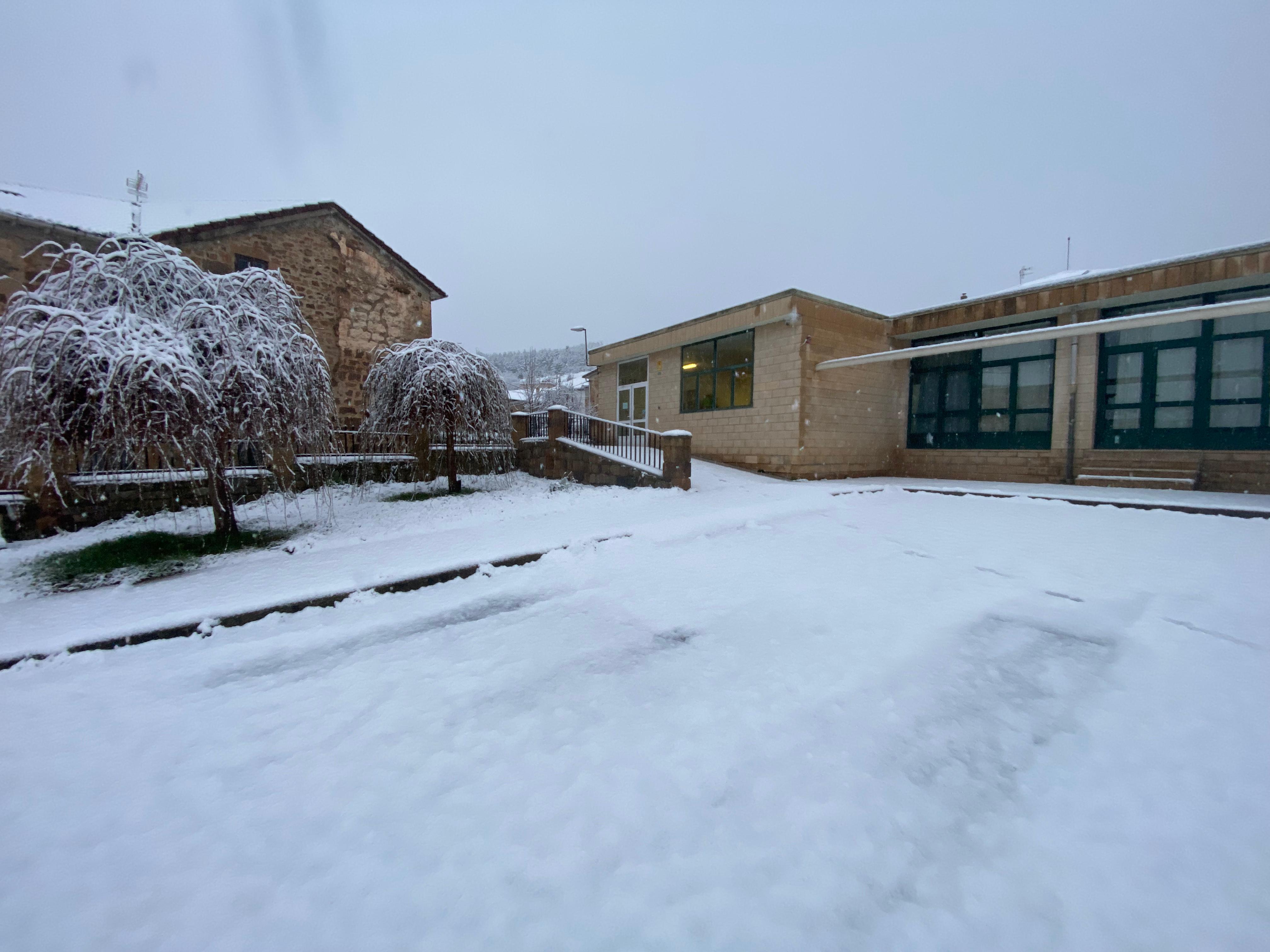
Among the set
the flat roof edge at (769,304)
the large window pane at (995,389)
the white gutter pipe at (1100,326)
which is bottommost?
the large window pane at (995,389)

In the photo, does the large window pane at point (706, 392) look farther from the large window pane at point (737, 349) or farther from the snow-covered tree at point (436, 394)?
the snow-covered tree at point (436, 394)

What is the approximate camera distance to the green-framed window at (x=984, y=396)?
1059cm

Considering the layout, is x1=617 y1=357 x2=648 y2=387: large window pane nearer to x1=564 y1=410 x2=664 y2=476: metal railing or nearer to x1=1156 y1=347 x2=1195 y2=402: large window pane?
x1=564 y1=410 x2=664 y2=476: metal railing

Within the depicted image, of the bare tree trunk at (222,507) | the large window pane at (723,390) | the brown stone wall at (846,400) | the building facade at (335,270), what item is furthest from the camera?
the large window pane at (723,390)

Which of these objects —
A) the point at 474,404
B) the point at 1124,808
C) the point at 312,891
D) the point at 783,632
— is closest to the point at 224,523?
the point at 474,404

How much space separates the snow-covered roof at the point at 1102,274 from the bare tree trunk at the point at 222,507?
13.6m

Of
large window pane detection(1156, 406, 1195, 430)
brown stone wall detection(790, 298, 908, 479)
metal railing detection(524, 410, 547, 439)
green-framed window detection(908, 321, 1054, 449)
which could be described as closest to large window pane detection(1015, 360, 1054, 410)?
green-framed window detection(908, 321, 1054, 449)

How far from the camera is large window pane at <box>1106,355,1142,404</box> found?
9.58 m

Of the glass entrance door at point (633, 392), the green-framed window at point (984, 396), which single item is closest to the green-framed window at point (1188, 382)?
the green-framed window at point (984, 396)

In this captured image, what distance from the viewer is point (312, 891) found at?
146 cm

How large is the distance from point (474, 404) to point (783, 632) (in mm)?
7230

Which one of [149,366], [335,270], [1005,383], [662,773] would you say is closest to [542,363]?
[335,270]

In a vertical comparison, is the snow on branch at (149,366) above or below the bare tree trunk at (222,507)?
above

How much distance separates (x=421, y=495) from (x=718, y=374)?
770 cm
